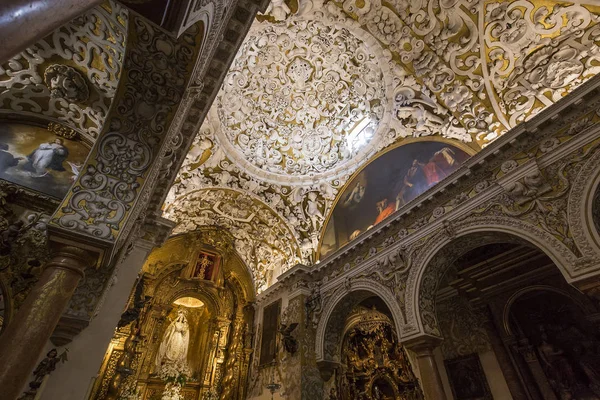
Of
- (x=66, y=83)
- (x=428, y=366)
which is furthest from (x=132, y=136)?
(x=428, y=366)

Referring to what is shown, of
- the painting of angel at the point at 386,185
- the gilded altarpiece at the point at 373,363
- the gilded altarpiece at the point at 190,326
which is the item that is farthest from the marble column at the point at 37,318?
the gilded altarpiece at the point at 373,363

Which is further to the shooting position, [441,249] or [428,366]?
[441,249]

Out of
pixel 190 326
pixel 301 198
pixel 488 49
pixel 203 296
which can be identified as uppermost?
pixel 301 198

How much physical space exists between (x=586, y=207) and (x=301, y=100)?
28.3 feet

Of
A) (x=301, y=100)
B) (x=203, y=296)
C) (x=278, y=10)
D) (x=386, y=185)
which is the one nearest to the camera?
(x=278, y=10)

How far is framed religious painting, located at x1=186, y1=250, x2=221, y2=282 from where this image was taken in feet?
43.7

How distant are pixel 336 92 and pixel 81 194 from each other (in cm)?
885

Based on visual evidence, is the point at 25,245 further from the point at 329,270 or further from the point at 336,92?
the point at 336,92

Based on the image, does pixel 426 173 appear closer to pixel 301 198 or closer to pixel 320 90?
pixel 320 90

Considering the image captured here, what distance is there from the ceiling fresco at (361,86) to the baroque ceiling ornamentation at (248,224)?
0.31 m

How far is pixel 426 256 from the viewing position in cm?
728

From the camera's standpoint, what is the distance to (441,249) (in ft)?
23.3

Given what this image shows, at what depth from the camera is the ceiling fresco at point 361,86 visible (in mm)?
6457

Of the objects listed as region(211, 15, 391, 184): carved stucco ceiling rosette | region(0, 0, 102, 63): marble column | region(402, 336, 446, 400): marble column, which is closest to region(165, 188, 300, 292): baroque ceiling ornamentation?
region(211, 15, 391, 184): carved stucco ceiling rosette
